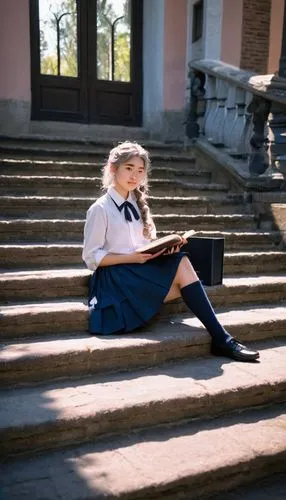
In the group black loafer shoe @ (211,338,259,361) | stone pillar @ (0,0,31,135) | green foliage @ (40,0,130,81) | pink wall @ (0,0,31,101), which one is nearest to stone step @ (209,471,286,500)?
black loafer shoe @ (211,338,259,361)

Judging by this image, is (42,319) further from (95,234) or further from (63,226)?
(63,226)

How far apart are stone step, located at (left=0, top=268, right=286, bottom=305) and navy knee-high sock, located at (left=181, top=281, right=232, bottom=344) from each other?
65 centimetres

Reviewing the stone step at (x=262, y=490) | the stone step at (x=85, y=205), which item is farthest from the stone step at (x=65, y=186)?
the stone step at (x=262, y=490)

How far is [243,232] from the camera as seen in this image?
16.6 feet

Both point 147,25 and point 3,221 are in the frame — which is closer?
point 3,221

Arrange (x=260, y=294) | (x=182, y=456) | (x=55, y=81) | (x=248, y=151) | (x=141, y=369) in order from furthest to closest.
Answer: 1. (x=55, y=81)
2. (x=248, y=151)
3. (x=260, y=294)
4. (x=141, y=369)
5. (x=182, y=456)

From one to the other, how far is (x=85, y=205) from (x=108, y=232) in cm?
162

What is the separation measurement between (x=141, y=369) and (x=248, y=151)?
3.63 m

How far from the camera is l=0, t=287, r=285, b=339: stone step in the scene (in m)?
3.12

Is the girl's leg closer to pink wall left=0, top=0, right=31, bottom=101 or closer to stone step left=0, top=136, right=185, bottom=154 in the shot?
stone step left=0, top=136, right=185, bottom=154

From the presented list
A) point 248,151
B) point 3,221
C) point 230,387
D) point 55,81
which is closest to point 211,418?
point 230,387

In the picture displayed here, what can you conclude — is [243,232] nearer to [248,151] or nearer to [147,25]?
[248,151]

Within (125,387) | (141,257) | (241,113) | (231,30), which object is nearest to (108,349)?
(125,387)

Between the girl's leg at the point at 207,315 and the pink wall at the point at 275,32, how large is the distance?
23.6 feet
